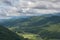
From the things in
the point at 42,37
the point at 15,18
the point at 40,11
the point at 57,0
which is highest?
the point at 57,0

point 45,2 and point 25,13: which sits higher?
point 45,2

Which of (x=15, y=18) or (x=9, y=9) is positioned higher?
(x=9, y=9)

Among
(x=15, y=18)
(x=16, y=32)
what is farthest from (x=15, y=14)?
(x=16, y=32)

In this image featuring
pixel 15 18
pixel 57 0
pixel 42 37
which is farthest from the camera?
pixel 57 0

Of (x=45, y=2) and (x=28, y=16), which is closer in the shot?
(x=28, y=16)

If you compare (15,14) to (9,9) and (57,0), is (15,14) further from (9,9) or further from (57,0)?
(57,0)

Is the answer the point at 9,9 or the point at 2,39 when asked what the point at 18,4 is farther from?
the point at 2,39

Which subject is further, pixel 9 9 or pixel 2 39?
pixel 2 39

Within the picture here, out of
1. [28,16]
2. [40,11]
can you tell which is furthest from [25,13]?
[40,11]

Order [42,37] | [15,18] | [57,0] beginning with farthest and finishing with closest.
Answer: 1. [57,0]
2. [42,37]
3. [15,18]
